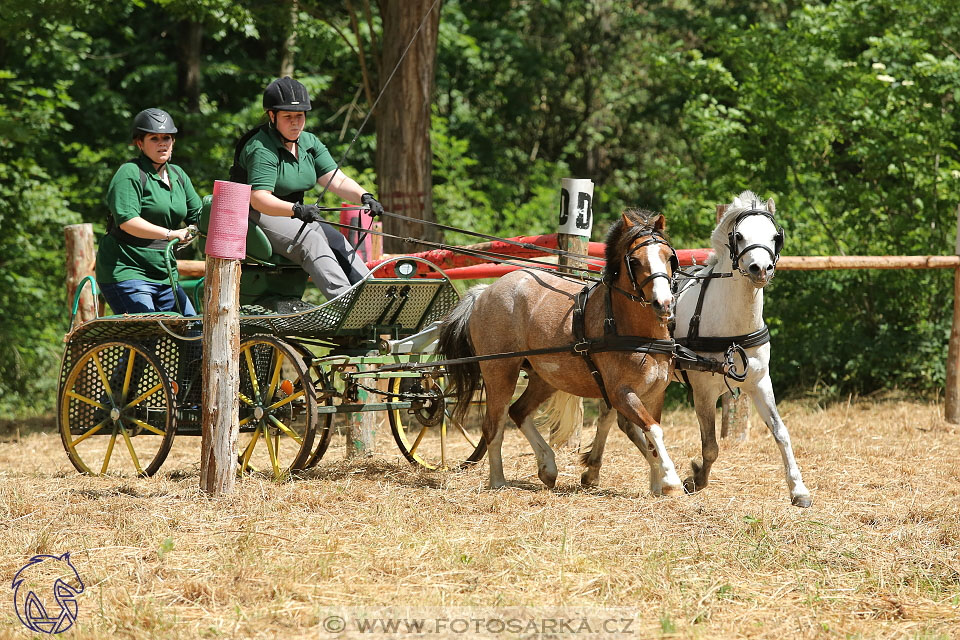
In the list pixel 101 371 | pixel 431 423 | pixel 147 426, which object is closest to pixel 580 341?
pixel 431 423

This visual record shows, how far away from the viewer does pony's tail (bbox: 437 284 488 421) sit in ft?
21.5

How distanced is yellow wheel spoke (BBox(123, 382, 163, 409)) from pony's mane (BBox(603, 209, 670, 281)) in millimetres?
2980

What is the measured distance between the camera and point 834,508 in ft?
18.4

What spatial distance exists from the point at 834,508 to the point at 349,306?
3.00 m

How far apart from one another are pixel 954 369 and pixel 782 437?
4422 mm

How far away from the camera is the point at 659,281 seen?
210 inches

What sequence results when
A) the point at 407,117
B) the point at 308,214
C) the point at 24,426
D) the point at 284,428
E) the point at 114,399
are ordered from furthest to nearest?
the point at 24,426 → the point at 407,117 → the point at 114,399 → the point at 284,428 → the point at 308,214

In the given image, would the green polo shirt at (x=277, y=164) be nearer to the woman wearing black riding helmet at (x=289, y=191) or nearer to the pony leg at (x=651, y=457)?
the woman wearing black riding helmet at (x=289, y=191)

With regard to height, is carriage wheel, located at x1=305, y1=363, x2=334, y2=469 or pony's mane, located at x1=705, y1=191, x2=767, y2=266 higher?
pony's mane, located at x1=705, y1=191, x2=767, y2=266

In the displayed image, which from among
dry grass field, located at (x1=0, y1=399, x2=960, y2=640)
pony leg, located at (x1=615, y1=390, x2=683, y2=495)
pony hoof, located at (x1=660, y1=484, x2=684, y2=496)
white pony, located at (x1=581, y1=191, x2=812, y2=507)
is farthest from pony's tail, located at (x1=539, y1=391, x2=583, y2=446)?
pony hoof, located at (x1=660, y1=484, x2=684, y2=496)

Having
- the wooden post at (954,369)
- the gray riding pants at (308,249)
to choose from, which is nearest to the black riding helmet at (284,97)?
the gray riding pants at (308,249)

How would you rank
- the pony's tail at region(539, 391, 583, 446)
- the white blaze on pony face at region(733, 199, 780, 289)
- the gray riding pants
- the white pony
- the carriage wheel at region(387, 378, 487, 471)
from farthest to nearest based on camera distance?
the carriage wheel at region(387, 378, 487, 471)
the pony's tail at region(539, 391, 583, 446)
the gray riding pants
the white pony
the white blaze on pony face at region(733, 199, 780, 289)

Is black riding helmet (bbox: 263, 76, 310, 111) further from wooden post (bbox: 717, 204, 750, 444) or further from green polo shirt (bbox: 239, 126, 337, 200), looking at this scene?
wooden post (bbox: 717, 204, 750, 444)

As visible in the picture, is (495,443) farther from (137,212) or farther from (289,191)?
(137,212)
